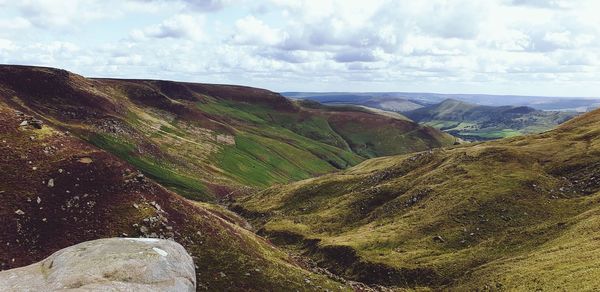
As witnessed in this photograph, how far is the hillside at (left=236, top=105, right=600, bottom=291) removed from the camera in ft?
176

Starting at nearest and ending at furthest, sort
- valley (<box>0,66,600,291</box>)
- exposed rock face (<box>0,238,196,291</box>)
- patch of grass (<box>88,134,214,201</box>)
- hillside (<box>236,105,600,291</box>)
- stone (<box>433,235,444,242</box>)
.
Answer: exposed rock face (<box>0,238,196,291</box>)
valley (<box>0,66,600,291</box>)
hillside (<box>236,105,600,291</box>)
stone (<box>433,235,444,242</box>)
patch of grass (<box>88,134,214,201</box>)

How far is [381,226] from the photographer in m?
81.1

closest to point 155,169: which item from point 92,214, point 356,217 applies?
point 356,217

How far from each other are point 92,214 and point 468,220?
52.9 meters

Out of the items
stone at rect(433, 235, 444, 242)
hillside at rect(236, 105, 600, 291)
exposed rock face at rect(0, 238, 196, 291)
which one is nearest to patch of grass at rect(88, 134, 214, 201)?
hillside at rect(236, 105, 600, 291)

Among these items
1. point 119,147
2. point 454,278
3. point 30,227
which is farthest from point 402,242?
point 119,147

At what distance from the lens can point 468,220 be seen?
72188 mm

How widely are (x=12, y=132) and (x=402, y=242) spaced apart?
179ft

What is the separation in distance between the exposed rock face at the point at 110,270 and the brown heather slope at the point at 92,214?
651 inches

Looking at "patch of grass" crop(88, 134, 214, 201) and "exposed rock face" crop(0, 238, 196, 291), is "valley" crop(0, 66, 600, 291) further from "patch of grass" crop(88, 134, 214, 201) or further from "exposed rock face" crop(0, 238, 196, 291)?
"exposed rock face" crop(0, 238, 196, 291)

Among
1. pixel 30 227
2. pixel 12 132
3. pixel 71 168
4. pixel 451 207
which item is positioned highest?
pixel 12 132

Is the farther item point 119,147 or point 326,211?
point 119,147

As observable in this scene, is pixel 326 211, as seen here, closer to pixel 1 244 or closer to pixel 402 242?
pixel 402 242

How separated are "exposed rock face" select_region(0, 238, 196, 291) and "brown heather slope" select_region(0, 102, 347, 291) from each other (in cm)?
1654
